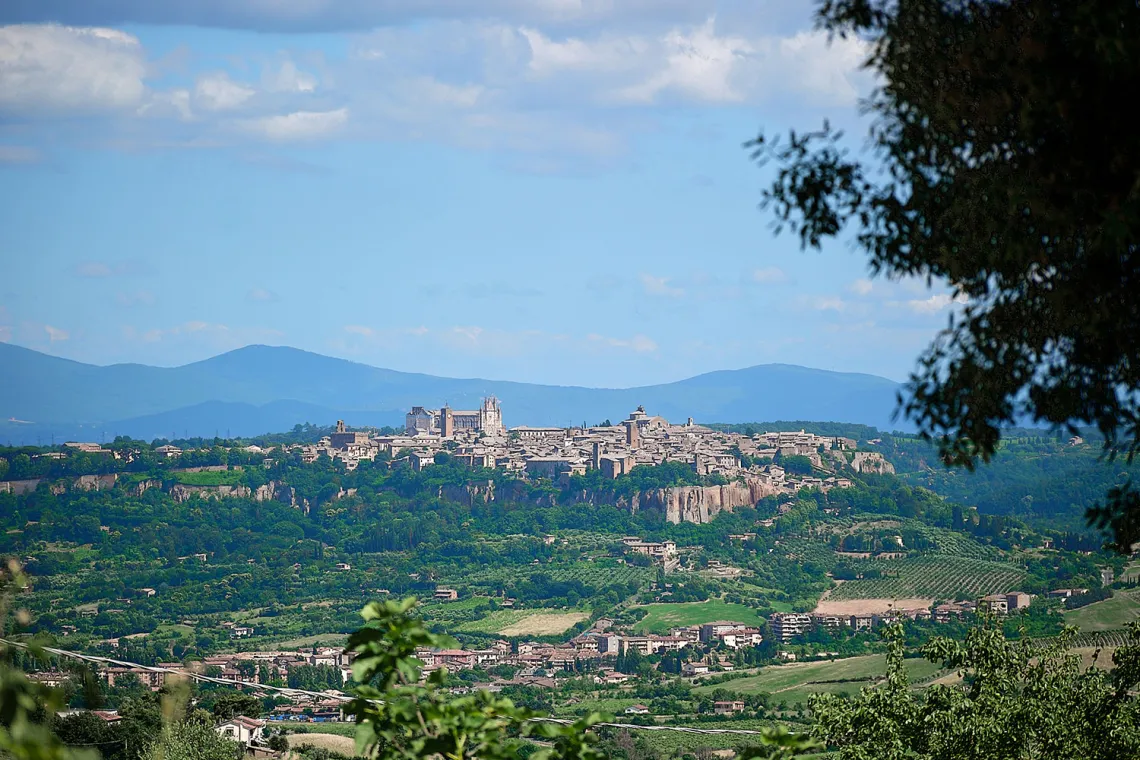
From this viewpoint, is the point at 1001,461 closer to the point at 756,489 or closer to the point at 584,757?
the point at 756,489

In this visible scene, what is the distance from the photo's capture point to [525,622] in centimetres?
5444

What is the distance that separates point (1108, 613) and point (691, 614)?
19985 mm

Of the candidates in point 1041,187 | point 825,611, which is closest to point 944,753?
point 1041,187

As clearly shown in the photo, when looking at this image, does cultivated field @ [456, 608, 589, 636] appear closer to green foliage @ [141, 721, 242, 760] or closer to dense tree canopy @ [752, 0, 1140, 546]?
green foliage @ [141, 721, 242, 760]

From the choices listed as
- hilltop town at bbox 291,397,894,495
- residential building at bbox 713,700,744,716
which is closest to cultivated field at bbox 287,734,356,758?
residential building at bbox 713,700,744,716

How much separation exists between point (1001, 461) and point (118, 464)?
5616cm

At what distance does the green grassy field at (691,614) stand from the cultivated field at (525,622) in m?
3.15

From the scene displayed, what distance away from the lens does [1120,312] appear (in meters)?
3.46

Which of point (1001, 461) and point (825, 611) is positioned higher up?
point (1001, 461)

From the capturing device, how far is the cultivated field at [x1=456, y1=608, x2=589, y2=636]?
52.2 metres

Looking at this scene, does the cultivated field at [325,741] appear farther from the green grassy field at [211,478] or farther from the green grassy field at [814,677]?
the green grassy field at [211,478]

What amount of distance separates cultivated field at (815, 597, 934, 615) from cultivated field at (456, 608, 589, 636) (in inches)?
403

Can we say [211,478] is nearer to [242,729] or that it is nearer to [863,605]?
[863,605]

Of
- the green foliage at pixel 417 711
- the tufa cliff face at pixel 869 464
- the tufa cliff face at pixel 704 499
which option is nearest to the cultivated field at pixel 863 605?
the tufa cliff face at pixel 704 499
